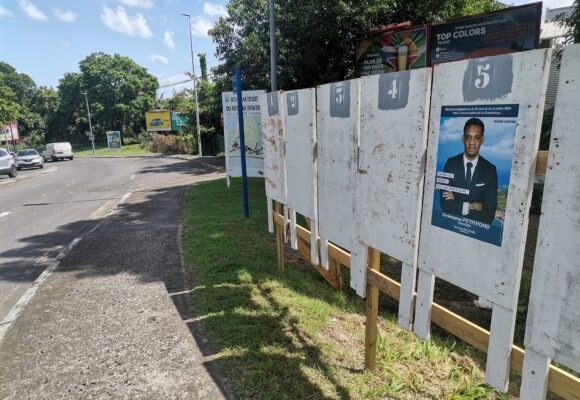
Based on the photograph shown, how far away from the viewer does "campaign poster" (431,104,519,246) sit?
84.0 inches

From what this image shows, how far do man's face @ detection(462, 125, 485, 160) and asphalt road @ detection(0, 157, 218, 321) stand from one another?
5287 mm

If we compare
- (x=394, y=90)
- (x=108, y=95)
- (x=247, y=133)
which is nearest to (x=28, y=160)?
(x=247, y=133)

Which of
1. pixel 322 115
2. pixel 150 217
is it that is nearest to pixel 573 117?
pixel 322 115

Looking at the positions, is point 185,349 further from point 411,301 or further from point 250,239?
point 250,239

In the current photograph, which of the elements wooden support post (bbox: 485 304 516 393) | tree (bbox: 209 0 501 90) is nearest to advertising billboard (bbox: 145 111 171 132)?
tree (bbox: 209 0 501 90)

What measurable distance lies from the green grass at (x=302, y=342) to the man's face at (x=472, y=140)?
2183 mm

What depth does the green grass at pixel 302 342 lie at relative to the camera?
11.6 feet

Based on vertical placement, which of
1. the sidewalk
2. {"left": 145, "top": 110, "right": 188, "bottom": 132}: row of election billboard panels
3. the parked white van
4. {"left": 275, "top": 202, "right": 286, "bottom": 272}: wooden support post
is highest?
{"left": 145, "top": 110, "right": 188, "bottom": 132}: row of election billboard panels

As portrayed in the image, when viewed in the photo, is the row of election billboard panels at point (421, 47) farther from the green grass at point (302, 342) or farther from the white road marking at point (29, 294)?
the white road marking at point (29, 294)

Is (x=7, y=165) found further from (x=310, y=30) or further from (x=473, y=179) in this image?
(x=473, y=179)

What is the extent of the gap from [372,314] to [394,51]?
10.4 m

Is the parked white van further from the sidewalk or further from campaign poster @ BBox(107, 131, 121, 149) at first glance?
the sidewalk

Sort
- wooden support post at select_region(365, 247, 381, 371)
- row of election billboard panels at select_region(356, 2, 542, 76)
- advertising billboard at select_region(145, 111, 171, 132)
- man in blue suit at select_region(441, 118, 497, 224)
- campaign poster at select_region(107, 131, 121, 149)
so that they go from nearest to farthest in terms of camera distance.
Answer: man in blue suit at select_region(441, 118, 497, 224), wooden support post at select_region(365, 247, 381, 371), row of election billboard panels at select_region(356, 2, 542, 76), advertising billboard at select_region(145, 111, 171, 132), campaign poster at select_region(107, 131, 121, 149)

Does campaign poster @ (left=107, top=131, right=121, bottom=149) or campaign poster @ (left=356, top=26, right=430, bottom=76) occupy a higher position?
campaign poster @ (left=356, top=26, right=430, bottom=76)
